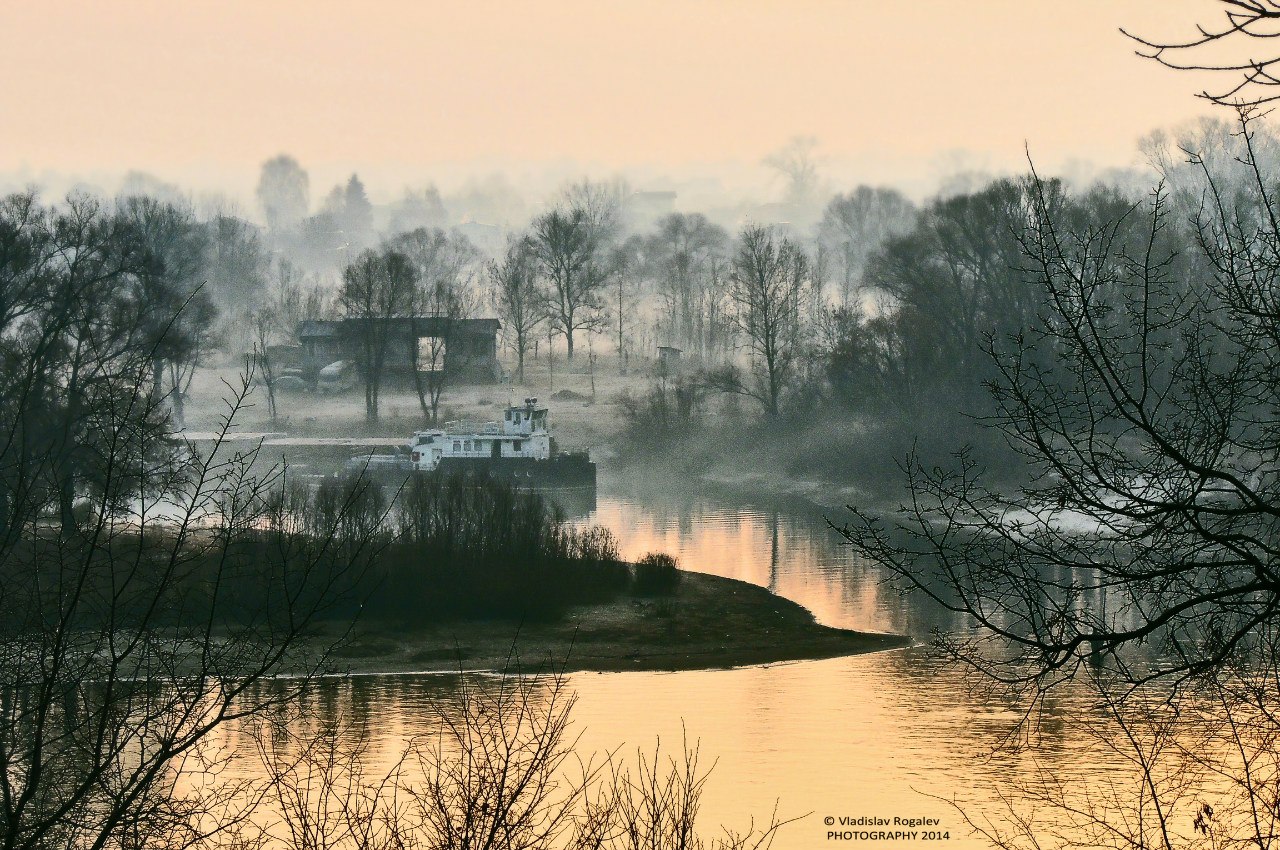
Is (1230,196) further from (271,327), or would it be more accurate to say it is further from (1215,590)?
(1215,590)

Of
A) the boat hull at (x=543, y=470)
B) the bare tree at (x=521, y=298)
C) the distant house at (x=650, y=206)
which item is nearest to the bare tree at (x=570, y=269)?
the bare tree at (x=521, y=298)

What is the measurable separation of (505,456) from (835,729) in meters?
43.6

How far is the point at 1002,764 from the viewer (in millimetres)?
21281

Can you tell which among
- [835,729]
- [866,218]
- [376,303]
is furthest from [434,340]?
[835,729]

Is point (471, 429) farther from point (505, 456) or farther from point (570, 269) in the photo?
point (570, 269)

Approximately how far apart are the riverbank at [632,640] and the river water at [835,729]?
3.21 feet

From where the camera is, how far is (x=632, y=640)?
32781 millimetres

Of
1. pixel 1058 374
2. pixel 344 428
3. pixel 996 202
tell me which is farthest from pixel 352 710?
pixel 344 428

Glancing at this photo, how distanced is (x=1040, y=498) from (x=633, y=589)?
2896 centimetres

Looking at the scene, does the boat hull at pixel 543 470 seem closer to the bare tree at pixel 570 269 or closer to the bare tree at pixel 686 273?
the bare tree at pixel 570 269

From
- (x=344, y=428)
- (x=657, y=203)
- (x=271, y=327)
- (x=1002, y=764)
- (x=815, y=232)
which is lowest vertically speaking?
(x=1002, y=764)

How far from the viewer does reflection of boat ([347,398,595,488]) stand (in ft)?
214

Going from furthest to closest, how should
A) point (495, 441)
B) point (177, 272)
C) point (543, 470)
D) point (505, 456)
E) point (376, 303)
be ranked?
point (376, 303) < point (177, 272) < point (495, 441) < point (505, 456) < point (543, 470)

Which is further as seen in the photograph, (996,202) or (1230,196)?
(1230,196)
